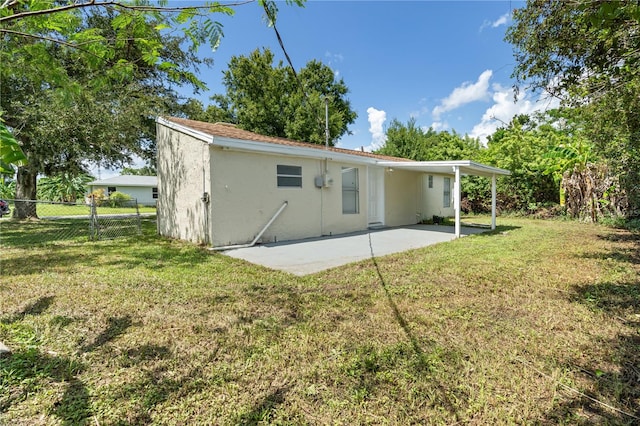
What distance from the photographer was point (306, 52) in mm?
6418

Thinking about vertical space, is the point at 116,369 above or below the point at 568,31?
below

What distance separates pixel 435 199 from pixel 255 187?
10926 millimetres

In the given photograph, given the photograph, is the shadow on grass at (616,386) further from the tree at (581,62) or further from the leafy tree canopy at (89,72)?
the tree at (581,62)

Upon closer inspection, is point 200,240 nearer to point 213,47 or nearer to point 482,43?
point 213,47

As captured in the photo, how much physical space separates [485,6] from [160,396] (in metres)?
8.82

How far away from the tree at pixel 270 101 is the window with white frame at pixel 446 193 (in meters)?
11.6

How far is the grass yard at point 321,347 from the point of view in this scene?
80.5 inches

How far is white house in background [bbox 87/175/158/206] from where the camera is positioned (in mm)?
34844

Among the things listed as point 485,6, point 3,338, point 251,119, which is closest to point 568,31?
point 485,6

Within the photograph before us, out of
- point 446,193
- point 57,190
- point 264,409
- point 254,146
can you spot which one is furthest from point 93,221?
point 57,190

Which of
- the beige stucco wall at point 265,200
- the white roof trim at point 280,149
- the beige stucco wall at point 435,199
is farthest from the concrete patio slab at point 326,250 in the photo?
the beige stucco wall at point 435,199

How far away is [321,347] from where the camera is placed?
110 inches

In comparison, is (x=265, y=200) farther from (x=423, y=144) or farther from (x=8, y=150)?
(x=423, y=144)

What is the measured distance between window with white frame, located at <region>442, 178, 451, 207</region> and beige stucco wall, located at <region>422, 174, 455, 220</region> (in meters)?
0.16
